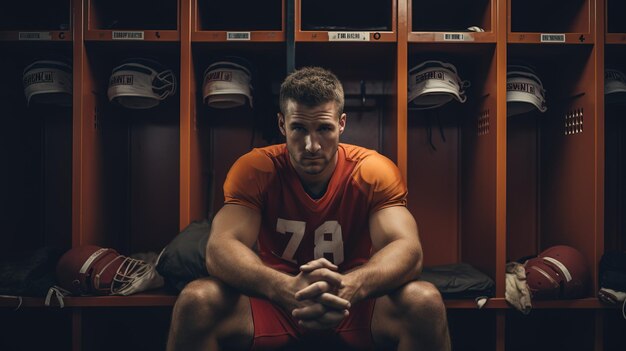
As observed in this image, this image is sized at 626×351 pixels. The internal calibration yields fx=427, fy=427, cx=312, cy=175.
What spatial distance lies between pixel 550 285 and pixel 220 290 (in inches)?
47.2

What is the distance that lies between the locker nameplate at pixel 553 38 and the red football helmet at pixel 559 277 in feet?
2.74

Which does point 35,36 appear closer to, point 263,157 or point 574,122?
point 263,157

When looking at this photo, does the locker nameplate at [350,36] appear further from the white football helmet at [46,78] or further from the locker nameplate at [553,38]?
the white football helmet at [46,78]

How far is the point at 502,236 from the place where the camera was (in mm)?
1654

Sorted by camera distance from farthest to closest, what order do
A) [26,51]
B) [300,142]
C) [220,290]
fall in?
1. [26,51]
2. [300,142]
3. [220,290]

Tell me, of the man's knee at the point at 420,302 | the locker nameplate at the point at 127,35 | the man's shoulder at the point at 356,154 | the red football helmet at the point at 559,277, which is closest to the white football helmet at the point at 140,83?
the locker nameplate at the point at 127,35

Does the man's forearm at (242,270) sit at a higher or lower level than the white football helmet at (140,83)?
lower

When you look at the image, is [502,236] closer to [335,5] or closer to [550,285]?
[550,285]

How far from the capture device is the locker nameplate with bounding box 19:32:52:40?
1695 mm

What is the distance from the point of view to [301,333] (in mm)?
1435

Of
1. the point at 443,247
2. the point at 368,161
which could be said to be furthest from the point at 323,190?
the point at 443,247

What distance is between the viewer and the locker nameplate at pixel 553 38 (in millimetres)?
1685

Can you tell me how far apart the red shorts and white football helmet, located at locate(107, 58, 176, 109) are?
100cm

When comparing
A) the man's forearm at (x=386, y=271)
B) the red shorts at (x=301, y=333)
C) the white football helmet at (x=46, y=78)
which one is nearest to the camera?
the man's forearm at (x=386, y=271)
